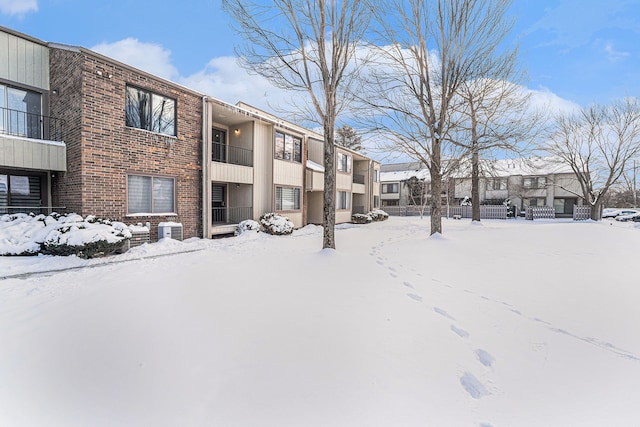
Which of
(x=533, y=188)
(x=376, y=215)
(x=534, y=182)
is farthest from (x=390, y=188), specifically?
(x=376, y=215)

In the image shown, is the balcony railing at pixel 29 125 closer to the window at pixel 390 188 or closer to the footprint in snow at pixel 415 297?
the footprint in snow at pixel 415 297

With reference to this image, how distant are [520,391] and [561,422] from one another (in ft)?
1.11

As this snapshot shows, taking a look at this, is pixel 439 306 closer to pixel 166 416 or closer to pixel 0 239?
pixel 166 416

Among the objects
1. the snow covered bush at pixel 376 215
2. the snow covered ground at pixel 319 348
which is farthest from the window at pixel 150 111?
the snow covered bush at pixel 376 215

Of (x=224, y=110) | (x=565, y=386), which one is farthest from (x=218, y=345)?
(x=224, y=110)

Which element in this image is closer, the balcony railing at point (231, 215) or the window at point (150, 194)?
the window at point (150, 194)

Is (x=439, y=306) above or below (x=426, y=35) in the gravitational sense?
below

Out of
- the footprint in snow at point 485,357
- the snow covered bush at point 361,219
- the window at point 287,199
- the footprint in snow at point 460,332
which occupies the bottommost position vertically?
the footprint in snow at point 485,357

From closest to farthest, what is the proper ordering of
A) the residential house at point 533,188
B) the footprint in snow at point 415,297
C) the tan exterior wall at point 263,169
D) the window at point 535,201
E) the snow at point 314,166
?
the footprint in snow at point 415,297 < the tan exterior wall at point 263,169 < the snow at point 314,166 < the residential house at point 533,188 < the window at point 535,201

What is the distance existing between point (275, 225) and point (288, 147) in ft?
15.5

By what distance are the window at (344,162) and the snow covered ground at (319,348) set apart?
1540 cm

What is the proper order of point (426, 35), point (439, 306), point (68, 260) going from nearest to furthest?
point (439, 306), point (68, 260), point (426, 35)

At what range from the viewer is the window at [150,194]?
9.77 meters

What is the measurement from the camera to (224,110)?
492 inches
